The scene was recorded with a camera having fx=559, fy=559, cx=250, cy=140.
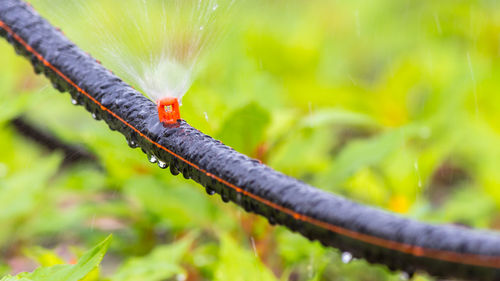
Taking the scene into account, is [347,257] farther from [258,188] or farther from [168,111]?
[168,111]

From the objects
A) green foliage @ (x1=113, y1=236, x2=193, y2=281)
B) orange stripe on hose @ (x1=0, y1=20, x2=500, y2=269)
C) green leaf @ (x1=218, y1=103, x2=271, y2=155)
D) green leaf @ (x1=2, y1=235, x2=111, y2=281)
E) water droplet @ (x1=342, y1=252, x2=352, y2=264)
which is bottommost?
green foliage @ (x1=113, y1=236, x2=193, y2=281)

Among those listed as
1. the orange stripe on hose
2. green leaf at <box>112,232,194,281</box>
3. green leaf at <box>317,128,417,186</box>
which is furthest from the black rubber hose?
green leaf at <box>317,128,417,186</box>

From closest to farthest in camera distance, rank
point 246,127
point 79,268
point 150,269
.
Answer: point 79,268
point 150,269
point 246,127

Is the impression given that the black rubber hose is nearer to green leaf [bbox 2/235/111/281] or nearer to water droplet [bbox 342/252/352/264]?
water droplet [bbox 342/252/352/264]

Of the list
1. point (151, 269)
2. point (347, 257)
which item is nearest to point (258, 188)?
point (347, 257)

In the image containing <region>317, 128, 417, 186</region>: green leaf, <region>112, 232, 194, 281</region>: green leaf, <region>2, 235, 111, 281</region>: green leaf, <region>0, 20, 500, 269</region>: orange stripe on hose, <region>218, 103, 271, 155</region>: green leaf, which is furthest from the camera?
<region>317, 128, 417, 186</region>: green leaf

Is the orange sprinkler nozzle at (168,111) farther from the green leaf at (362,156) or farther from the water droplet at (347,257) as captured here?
the green leaf at (362,156)

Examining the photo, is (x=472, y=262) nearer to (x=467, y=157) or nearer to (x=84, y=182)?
(x=84, y=182)

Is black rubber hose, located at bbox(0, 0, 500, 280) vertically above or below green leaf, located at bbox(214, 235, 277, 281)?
above
